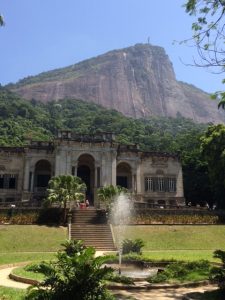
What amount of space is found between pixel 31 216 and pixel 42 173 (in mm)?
17601

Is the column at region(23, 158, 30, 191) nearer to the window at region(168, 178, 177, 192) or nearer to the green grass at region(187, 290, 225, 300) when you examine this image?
the window at region(168, 178, 177, 192)

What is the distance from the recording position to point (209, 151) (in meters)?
45.7

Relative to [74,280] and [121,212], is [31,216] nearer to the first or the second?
[121,212]

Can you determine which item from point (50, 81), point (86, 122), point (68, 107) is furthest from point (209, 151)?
point (50, 81)

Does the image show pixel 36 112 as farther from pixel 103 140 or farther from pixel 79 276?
pixel 79 276

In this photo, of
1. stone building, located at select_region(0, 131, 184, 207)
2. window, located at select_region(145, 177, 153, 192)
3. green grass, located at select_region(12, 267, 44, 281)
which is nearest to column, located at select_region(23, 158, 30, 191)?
stone building, located at select_region(0, 131, 184, 207)

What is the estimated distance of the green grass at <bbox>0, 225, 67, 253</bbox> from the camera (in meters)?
27.2

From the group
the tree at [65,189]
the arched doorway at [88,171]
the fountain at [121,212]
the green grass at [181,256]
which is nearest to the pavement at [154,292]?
the green grass at [181,256]

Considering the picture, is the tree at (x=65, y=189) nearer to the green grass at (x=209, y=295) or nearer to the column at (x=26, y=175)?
the column at (x=26, y=175)

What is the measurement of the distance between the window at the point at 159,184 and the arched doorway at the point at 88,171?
762cm

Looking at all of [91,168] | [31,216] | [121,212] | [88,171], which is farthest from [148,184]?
[31,216]

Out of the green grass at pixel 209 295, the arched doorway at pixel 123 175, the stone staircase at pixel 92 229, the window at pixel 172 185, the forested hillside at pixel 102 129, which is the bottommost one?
the green grass at pixel 209 295

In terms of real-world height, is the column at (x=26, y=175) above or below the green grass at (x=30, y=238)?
above

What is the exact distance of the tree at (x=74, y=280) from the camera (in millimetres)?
9516
